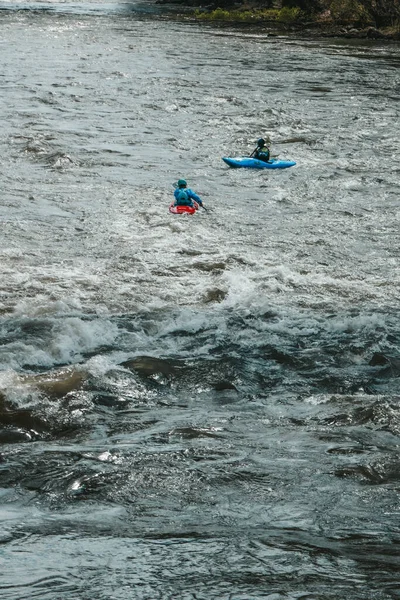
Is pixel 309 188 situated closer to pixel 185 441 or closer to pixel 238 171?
pixel 238 171

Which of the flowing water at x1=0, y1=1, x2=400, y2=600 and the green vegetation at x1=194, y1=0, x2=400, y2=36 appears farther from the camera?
the green vegetation at x1=194, y1=0, x2=400, y2=36

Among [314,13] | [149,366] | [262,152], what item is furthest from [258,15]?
[149,366]

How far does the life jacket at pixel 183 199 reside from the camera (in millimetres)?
15008

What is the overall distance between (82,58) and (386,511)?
29.8 m

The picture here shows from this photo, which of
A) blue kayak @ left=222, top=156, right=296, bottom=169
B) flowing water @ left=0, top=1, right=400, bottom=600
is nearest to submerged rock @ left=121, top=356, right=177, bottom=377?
flowing water @ left=0, top=1, right=400, bottom=600

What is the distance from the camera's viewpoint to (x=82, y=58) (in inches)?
1334

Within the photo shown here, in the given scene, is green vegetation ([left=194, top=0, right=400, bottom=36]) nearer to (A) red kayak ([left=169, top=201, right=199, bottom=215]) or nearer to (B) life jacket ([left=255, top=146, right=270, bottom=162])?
(B) life jacket ([left=255, top=146, right=270, bottom=162])

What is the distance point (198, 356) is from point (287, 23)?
4215 centimetres

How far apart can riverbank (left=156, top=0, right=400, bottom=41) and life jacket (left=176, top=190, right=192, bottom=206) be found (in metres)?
29.8

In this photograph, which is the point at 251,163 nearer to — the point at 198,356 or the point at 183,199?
the point at 183,199

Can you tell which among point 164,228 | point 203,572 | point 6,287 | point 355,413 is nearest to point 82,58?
point 164,228

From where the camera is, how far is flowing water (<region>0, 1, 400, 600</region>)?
559cm

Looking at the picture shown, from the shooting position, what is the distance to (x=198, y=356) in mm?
9664

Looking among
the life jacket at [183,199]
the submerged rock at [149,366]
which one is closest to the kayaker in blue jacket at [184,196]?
the life jacket at [183,199]
